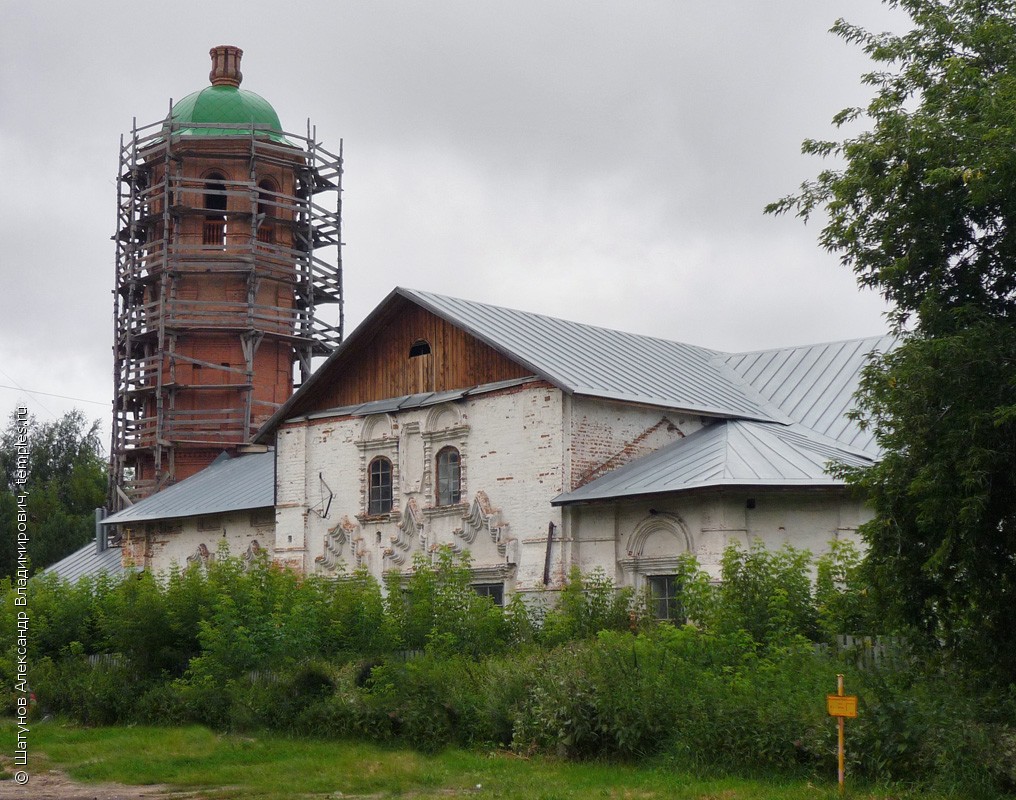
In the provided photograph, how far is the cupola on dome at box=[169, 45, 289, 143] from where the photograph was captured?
38.2 m

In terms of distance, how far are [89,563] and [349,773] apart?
23125 millimetres

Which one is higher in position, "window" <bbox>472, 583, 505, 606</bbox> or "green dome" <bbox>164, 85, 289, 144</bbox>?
"green dome" <bbox>164, 85, 289, 144</bbox>

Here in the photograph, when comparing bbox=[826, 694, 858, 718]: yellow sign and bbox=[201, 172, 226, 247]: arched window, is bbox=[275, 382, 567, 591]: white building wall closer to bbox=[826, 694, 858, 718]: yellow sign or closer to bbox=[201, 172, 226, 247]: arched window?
bbox=[826, 694, 858, 718]: yellow sign

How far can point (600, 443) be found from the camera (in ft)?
68.0

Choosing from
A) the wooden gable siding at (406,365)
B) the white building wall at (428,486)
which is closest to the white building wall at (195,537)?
the white building wall at (428,486)

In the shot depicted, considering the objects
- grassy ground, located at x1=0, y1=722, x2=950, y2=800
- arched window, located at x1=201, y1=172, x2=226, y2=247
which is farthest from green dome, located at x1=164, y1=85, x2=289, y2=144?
grassy ground, located at x1=0, y1=722, x2=950, y2=800

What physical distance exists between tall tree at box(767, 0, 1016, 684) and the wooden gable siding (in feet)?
31.9

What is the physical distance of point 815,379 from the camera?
2423 cm

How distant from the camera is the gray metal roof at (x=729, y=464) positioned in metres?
18.4

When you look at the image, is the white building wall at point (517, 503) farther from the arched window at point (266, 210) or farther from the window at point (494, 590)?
the arched window at point (266, 210)

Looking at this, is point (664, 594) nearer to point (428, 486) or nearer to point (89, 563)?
point (428, 486)

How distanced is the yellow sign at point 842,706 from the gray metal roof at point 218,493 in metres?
17.3

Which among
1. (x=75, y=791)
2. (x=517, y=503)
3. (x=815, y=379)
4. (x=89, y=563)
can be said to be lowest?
(x=75, y=791)

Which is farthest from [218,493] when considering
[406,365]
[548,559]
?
[548,559]
